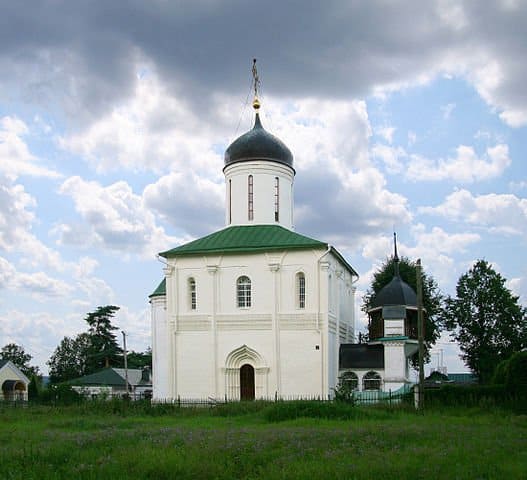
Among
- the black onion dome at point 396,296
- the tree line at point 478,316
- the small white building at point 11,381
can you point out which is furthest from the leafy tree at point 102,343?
the black onion dome at point 396,296

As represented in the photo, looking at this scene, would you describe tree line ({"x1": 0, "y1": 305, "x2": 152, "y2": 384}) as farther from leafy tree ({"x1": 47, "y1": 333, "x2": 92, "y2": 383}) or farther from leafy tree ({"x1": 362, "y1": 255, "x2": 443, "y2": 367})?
leafy tree ({"x1": 362, "y1": 255, "x2": 443, "y2": 367})

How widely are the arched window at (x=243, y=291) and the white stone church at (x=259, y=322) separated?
43mm

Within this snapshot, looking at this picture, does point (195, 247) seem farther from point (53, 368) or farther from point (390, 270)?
point (53, 368)

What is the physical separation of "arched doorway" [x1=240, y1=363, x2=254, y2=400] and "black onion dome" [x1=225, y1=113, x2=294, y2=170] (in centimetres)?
984

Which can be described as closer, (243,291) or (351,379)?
(243,291)

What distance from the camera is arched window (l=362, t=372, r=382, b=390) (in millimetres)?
30500

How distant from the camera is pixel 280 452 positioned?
476 inches

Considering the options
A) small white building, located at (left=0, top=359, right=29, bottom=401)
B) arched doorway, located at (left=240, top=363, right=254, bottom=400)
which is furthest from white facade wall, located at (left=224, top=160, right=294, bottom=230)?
small white building, located at (left=0, top=359, right=29, bottom=401)

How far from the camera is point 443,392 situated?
23219mm

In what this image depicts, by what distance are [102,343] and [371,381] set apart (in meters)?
40.6

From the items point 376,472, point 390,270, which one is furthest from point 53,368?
point 376,472

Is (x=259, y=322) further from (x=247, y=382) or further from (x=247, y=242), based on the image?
(x=247, y=242)

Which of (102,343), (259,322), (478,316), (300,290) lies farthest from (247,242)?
(102,343)

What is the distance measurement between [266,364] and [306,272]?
163 inches
